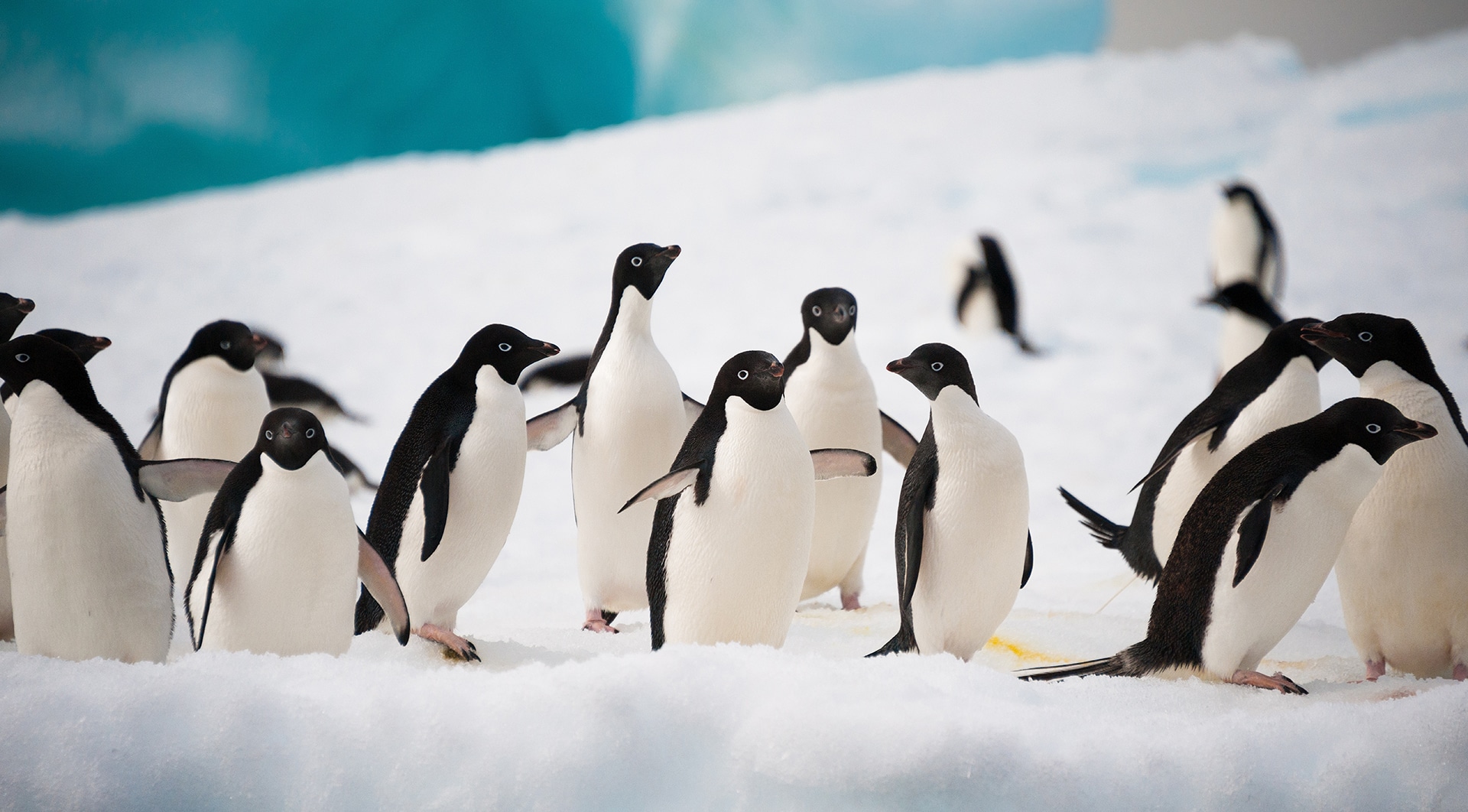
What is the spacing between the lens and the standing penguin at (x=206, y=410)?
2.74 metres

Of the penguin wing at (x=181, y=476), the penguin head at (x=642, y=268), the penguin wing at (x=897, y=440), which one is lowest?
the penguin wing at (x=181, y=476)

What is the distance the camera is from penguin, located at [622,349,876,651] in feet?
6.69

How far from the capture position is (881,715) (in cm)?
153

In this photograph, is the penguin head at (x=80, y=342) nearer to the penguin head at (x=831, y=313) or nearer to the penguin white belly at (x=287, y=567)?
the penguin white belly at (x=287, y=567)

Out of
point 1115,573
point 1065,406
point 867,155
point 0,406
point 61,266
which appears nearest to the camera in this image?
point 0,406

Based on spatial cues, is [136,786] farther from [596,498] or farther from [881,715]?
[596,498]

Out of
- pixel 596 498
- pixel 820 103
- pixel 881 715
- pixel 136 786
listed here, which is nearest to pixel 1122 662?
pixel 881 715

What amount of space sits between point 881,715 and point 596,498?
1.25 m

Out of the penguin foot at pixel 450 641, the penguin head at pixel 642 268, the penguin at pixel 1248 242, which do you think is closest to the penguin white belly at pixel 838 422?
the penguin head at pixel 642 268

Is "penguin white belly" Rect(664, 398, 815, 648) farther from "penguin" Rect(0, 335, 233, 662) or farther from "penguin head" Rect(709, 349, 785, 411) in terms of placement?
"penguin" Rect(0, 335, 233, 662)

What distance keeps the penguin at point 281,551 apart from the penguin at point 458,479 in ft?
0.87

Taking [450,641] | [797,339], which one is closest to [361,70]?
[797,339]

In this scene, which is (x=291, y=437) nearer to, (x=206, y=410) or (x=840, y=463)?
(x=206, y=410)

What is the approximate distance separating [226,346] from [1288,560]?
7.65 ft
